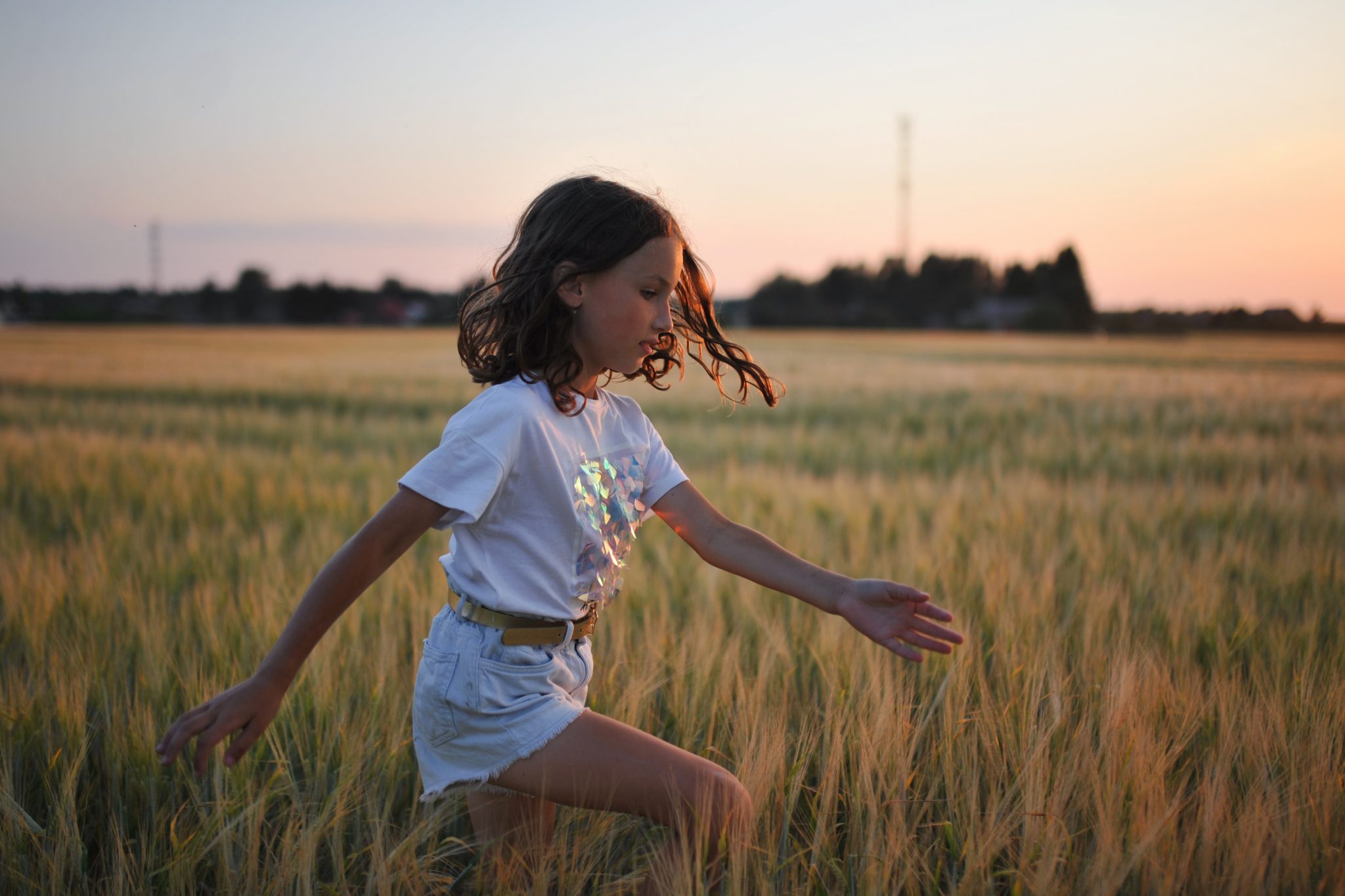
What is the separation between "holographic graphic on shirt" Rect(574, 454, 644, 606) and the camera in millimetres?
1431

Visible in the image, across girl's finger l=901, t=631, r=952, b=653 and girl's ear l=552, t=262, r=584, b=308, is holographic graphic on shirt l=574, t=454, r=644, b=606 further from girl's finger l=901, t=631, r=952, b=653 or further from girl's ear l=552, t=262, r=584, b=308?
girl's finger l=901, t=631, r=952, b=653

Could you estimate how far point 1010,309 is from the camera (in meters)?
63.8

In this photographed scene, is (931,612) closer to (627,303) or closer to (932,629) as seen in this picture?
(932,629)

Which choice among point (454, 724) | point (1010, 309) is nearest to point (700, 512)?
point (454, 724)

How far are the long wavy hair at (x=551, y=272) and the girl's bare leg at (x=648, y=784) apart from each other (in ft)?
1.70

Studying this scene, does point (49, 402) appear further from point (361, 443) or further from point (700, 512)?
point (700, 512)

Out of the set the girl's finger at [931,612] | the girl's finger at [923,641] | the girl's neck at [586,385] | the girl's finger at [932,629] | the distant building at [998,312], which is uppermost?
the distant building at [998,312]

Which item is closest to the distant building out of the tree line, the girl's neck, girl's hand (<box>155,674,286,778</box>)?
the tree line

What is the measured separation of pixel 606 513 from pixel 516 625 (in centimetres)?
25

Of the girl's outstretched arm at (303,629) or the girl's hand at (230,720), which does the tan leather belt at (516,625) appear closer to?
the girl's outstretched arm at (303,629)

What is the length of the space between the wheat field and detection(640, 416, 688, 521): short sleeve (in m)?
0.47

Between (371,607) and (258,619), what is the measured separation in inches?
12.2

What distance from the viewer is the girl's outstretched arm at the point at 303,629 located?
1.13m

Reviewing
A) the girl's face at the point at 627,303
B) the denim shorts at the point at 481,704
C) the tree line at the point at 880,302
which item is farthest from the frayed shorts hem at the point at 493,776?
the tree line at the point at 880,302
